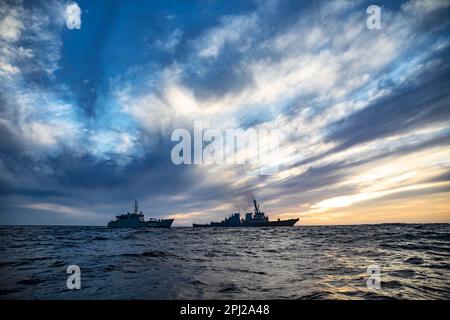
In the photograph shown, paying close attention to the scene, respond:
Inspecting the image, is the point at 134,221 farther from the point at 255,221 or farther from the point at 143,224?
the point at 255,221

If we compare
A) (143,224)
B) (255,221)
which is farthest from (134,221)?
(255,221)
